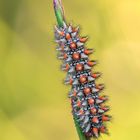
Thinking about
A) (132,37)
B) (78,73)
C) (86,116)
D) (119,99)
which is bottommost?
(86,116)

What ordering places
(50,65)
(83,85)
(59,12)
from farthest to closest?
(50,65) → (83,85) → (59,12)

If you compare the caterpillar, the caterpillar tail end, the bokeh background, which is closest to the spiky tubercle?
the caterpillar

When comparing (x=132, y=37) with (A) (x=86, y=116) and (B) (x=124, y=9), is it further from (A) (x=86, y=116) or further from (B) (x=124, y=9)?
(A) (x=86, y=116)

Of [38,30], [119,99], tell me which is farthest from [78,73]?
[38,30]

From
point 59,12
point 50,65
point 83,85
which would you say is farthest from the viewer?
point 50,65

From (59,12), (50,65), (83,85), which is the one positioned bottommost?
(83,85)

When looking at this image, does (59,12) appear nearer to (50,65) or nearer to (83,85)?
(83,85)

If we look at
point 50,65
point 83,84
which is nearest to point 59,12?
point 83,84

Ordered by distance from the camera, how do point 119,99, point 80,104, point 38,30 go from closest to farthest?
point 80,104, point 119,99, point 38,30
